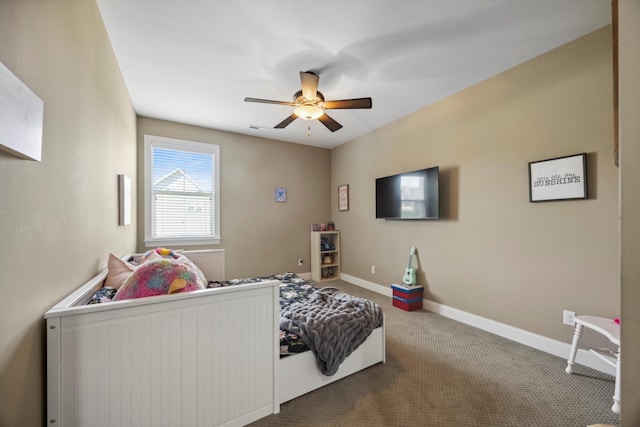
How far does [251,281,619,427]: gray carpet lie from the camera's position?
151cm

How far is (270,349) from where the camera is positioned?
1512 millimetres

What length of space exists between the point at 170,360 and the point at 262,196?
3413mm

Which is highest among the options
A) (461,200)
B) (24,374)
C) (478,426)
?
(461,200)

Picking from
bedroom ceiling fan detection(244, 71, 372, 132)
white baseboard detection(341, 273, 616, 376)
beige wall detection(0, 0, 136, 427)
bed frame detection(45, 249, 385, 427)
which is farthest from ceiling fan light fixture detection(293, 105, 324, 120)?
white baseboard detection(341, 273, 616, 376)

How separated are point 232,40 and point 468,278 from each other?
3.33m

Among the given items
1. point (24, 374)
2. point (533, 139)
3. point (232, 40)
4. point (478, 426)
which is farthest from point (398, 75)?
point (24, 374)

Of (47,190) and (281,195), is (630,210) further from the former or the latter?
(281,195)

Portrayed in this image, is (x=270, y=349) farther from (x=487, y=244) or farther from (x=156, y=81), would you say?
(x=156, y=81)

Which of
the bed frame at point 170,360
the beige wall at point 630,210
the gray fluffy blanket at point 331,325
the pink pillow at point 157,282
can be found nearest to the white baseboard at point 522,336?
the gray fluffy blanket at point 331,325

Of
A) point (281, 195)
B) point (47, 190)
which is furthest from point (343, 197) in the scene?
point (47, 190)

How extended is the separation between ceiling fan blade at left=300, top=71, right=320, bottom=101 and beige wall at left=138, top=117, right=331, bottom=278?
7.43ft

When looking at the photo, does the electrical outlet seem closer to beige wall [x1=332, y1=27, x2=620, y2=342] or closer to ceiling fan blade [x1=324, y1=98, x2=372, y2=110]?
beige wall [x1=332, y1=27, x2=620, y2=342]

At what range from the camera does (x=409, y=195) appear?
3.40 meters

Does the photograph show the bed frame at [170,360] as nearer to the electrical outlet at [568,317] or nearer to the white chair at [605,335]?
the white chair at [605,335]
